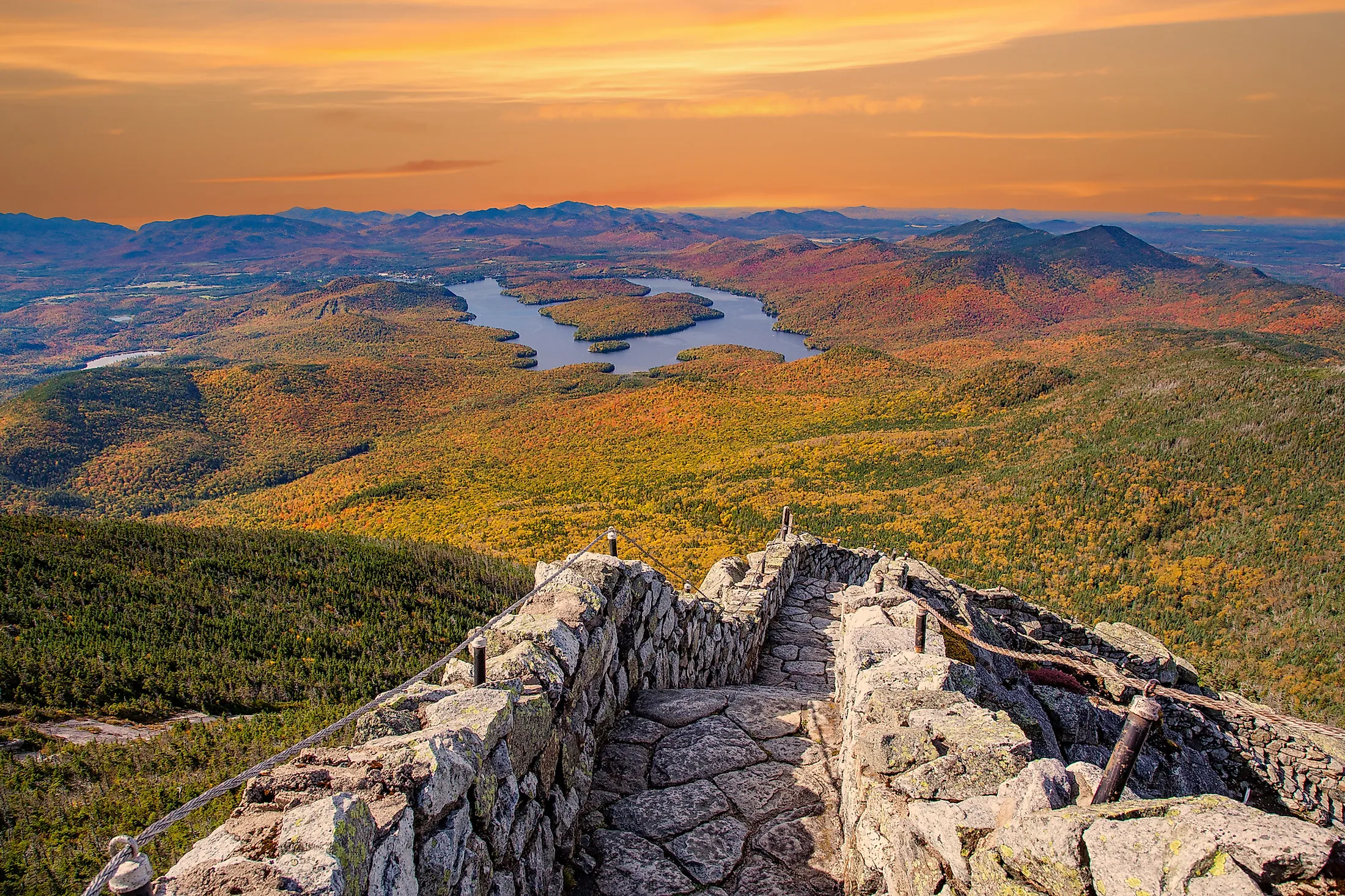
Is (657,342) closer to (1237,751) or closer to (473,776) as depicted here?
(1237,751)

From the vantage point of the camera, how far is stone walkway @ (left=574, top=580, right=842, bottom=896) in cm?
558

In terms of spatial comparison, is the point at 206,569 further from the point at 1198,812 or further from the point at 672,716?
the point at 1198,812

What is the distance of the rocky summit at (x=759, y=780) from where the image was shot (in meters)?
3.12

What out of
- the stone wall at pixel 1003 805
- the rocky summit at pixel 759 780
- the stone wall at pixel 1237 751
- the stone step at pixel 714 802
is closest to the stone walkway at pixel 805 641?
the rocky summit at pixel 759 780

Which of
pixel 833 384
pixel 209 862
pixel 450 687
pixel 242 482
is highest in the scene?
pixel 209 862

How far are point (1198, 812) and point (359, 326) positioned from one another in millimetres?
183607

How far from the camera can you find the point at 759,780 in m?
6.94

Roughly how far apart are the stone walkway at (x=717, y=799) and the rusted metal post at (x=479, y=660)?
182cm

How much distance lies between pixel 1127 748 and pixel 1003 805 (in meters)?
0.78

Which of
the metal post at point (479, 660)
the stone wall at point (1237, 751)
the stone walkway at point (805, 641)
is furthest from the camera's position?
the stone walkway at point (805, 641)

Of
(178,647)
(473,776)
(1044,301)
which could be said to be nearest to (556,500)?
(178,647)

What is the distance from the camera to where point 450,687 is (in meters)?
5.30

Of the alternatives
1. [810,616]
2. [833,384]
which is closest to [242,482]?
[833,384]

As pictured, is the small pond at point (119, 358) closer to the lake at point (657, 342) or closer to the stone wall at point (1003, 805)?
the lake at point (657, 342)
